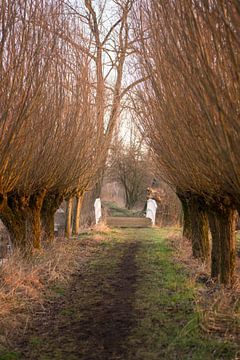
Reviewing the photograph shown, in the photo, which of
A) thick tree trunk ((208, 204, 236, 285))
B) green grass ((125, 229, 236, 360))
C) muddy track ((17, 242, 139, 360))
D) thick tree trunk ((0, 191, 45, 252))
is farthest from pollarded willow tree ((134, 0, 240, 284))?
thick tree trunk ((0, 191, 45, 252))

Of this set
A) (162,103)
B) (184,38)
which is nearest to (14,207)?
(162,103)

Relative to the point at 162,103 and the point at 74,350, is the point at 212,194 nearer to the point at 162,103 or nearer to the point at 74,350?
the point at 162,103

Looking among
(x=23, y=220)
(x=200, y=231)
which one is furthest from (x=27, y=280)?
(x=200, y=231)

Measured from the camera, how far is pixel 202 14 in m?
5.21

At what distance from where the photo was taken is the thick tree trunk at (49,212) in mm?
14855

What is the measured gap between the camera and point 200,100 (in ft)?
19.2

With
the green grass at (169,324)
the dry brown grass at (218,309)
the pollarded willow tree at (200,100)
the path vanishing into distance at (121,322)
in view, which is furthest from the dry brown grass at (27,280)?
the pollarded willow tree at (200,100)

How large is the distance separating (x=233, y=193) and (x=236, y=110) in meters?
2.02

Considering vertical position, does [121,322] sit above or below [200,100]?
below

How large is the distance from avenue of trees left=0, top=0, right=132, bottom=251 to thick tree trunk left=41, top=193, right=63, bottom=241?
28mm

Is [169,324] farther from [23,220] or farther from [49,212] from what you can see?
[49,212]

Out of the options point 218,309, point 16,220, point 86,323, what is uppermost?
point 16,220

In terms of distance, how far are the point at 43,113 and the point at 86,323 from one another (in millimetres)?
4839

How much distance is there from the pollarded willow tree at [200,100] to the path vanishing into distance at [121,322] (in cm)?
160
